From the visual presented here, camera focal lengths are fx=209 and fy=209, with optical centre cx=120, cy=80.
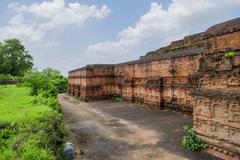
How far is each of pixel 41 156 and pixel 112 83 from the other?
60.8ft

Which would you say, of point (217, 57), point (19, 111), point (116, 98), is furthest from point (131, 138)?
point (116, 98)

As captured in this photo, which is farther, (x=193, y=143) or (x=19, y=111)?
(x=193, y=143)

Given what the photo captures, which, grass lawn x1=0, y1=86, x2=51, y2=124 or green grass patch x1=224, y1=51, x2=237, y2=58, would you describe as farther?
green grass patch x1=224, y1=51, x2=237, y2=58

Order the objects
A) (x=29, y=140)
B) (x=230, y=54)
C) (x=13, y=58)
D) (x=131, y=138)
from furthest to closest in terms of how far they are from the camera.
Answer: (x=13, y=58) < (x=131, y=138) < (x=230, y=54) < (x=29, y=140)

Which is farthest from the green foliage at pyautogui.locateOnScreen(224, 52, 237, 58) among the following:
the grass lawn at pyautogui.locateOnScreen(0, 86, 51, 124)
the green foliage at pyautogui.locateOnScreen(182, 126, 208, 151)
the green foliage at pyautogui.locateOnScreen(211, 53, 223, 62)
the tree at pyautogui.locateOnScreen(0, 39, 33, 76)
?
the tree at pyautogui.locateOnScreen(0, 39, 33, 76)

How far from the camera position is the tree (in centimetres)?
4594

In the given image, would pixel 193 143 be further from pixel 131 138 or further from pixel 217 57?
pixel 217 57

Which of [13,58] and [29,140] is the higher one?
[13,58]

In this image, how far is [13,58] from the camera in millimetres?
48031

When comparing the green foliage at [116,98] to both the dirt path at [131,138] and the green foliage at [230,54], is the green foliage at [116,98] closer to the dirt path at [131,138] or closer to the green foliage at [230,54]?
the dirt path at [131,138]

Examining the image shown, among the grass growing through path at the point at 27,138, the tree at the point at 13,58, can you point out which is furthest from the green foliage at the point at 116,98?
the tree at the point at 13,58

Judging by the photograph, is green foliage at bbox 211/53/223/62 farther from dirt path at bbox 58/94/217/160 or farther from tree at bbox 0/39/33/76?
tree at bbox 0/39/33/76

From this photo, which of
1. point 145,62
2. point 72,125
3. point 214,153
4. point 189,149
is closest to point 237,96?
point 214,153

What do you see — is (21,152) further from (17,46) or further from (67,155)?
(17,46)
